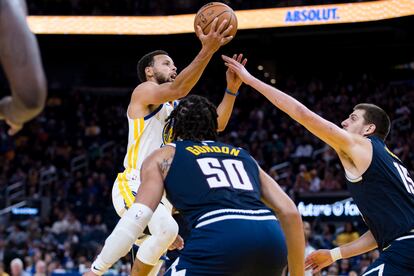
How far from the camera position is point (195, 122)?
4184 mm

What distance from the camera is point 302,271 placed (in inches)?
165

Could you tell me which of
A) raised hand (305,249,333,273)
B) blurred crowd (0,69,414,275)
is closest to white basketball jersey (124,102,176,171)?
raised hand (305,249,333,273)

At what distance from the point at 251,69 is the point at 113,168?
7.39 m

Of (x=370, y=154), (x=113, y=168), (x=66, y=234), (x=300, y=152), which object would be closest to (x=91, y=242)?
(x=66, y=234)

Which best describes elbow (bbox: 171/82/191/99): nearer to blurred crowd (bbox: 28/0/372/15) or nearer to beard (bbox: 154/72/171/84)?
beard (bbox: 154/72/171/84)

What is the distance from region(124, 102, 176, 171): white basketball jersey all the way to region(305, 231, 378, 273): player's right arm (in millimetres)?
1564

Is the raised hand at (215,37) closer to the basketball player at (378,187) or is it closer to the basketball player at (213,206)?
the basketball player at (378,187)

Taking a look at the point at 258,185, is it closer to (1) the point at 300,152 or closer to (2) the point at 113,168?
(1) the point at 300,152

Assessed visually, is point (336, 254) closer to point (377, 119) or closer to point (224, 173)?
point (377, 119)

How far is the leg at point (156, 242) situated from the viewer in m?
5.04

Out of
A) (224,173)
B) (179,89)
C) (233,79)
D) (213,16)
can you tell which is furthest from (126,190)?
(224,173)

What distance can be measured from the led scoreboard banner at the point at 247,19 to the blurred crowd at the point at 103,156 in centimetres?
259

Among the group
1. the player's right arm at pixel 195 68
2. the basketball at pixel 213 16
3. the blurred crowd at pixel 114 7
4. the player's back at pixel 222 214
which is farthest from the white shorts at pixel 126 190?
the blurred crowd at pixel 114 7

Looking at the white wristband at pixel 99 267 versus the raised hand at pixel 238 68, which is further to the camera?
the raised hand at pixel 238 68
